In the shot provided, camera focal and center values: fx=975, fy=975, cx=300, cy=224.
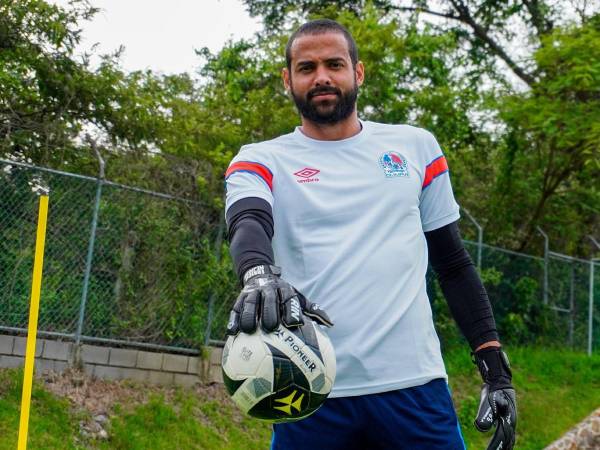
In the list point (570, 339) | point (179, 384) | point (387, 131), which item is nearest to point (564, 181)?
point (570, 339)

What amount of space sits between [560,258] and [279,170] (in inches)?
510

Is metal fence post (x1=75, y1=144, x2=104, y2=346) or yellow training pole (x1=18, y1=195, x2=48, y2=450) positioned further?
metal fence post (x1=75, y1=144, x2=104, y2=346)

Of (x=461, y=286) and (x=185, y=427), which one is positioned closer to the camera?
(x=461, y=286)

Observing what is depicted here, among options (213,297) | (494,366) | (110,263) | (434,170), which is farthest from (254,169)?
(213,297)

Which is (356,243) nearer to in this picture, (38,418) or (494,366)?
(494,366)

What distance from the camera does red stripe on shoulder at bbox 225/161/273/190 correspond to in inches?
113

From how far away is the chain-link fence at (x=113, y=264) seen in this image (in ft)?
27.6

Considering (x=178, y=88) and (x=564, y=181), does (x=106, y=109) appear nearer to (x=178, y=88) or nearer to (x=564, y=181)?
(x=178, y=88)

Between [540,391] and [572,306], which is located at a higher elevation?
[572,306]

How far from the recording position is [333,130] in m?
3.04

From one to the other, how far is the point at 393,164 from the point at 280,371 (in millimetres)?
866

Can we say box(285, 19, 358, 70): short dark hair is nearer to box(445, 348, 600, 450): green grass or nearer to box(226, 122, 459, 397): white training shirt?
box(226, 122, 459, 397): white training shirt

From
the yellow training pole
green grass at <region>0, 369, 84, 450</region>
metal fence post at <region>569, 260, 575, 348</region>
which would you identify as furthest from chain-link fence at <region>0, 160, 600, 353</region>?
metal fence post at <region>569, 260, 575, 348</region>

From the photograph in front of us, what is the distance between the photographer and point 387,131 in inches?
123
